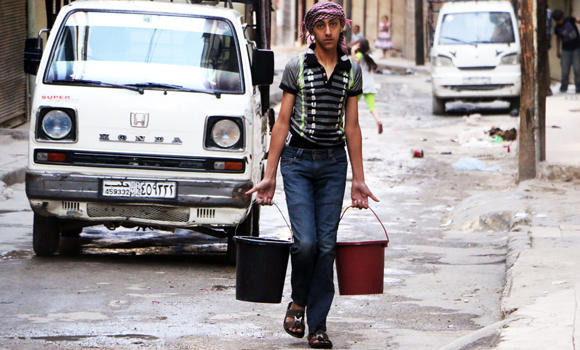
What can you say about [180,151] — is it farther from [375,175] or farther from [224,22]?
[375,175]

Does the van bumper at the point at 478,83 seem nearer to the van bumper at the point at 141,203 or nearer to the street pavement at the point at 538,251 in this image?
the street pavement at the point at 538,251

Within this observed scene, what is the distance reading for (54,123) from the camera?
8.51 m

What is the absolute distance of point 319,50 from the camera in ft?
19.9

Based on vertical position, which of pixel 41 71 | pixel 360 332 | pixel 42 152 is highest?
pixel 41 71

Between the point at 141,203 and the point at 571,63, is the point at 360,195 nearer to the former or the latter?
the point at 141,203

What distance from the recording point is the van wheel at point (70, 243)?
30.6 feet

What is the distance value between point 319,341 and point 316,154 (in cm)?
95

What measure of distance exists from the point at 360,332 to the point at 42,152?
2.99 meters

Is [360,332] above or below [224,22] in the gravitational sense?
below

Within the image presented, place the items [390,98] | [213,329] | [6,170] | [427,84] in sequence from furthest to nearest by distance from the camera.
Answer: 1. [427,84]
2. [390,98]
3. [6,170]
4. [213,329]

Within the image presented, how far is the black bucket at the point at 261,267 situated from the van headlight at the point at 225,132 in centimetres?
247

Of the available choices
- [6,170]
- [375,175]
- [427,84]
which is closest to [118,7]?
[6,170]

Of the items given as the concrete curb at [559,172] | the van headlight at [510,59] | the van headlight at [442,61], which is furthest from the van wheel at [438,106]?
the concrete curb at [559,172]

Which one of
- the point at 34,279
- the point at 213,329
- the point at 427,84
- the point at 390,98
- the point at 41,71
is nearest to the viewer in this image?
the point at 213,329
